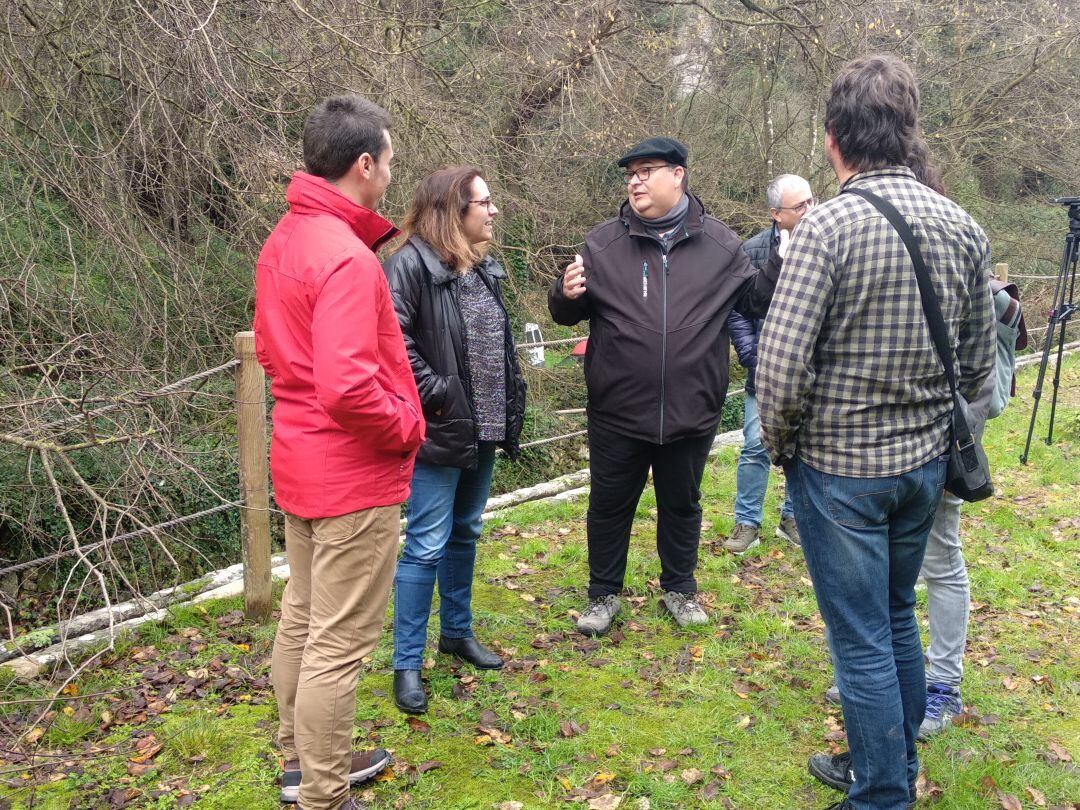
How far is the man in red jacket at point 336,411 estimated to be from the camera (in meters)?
2.30

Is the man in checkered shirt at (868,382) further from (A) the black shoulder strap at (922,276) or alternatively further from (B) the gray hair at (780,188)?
(B) the gray hair at (780,188)

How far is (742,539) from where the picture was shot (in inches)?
197

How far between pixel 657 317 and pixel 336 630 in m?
1.82

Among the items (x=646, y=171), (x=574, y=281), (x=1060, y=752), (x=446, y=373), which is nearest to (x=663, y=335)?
(x=574, y=281)

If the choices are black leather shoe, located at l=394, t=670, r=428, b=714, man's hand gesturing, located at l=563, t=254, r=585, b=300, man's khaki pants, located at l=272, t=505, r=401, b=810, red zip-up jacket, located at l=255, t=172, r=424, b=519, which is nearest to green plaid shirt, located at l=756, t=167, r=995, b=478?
red zip-up jacket, located at l=255, t=172, r=424, b=519

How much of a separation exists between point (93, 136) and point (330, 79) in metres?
1.46

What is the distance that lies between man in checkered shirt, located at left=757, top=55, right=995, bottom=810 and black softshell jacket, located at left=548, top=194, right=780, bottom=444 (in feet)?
3.84

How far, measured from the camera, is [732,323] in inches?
175

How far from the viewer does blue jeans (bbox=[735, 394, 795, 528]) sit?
491 centimetres

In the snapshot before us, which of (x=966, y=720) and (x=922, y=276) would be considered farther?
(x=966, y=720)

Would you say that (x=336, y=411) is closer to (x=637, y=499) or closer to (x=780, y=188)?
(x=637, y=499)

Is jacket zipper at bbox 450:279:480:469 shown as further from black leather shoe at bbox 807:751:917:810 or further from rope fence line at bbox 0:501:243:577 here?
black leather shoe at bbox 807:751:917:810

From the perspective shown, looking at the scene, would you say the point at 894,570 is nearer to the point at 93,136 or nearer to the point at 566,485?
the point at 566,485

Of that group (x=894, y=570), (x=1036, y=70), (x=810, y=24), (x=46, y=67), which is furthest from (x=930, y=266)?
(x=1036, y=70)
